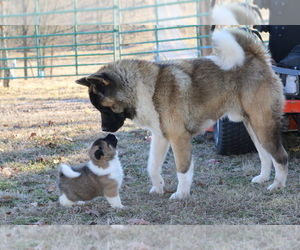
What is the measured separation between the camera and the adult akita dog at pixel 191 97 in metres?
4.36

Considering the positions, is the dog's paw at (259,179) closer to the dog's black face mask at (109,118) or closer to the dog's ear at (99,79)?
the dog's black face mask at (109,118)

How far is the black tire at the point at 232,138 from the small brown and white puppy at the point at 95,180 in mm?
1891

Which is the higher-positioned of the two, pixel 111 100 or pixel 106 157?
pixel 111 100

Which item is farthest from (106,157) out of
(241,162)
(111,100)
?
(241,162)

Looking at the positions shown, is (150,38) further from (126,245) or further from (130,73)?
(126,245)

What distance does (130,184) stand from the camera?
4883mm

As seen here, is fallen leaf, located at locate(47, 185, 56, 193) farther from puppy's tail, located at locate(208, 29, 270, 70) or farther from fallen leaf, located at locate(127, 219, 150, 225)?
puppy's tail, located at locate(208, 29, 270, 70)

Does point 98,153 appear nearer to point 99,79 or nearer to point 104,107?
point 104,107

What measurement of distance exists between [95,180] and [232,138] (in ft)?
7.07

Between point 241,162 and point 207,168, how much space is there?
1.68 ft

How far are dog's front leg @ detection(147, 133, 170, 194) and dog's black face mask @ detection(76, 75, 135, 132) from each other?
42 cm

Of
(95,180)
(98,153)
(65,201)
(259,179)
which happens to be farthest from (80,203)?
Result: (259,179)

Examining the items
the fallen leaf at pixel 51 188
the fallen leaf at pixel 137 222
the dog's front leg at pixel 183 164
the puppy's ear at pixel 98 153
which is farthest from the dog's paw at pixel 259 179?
A: the fallen leaf at pixel 51 188

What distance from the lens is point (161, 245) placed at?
3.39 metres
